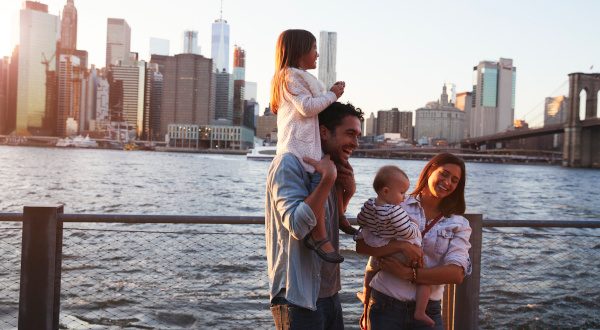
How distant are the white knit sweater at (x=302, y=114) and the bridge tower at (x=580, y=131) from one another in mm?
84890

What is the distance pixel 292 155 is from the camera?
6.81ft

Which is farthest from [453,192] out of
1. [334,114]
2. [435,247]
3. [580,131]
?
[580,131]

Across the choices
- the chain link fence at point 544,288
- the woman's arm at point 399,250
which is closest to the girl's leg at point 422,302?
the woman's arm at point 399,250

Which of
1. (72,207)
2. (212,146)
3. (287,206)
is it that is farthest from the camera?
(212,146)

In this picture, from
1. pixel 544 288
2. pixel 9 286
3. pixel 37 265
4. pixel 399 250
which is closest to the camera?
pixel 399 250

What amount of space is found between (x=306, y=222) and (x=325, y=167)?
0.20m

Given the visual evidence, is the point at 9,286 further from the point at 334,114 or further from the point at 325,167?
the point at 325,167

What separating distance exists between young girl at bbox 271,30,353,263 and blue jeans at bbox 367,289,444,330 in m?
0.46

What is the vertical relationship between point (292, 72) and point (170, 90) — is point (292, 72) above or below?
below

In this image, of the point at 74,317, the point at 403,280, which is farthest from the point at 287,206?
the point at 74,317

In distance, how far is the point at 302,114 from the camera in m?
2.09

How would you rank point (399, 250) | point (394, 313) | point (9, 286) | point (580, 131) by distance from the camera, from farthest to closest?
1. point (580, 131)
2. point (9, 286)
3. point (394, 313)
4. point (399, 250)

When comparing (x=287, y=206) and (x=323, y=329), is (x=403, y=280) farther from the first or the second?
(x=287, y=206)

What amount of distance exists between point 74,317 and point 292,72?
455cm
